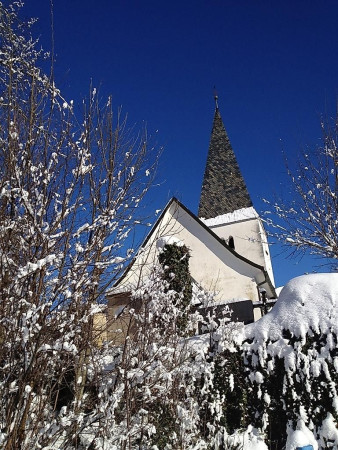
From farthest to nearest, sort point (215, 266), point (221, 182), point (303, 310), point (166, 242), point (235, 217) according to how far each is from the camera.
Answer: point (221, 182)
point (235, 217)
point (215, 266)
point (166, 242)
point (303, 310)

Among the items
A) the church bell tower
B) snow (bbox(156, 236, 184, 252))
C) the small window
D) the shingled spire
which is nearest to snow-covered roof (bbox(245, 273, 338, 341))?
snow (bbox(156, 236, 184, 252))

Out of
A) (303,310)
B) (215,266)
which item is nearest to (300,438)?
(303,310)

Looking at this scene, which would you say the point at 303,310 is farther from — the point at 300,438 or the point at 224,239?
the point at 224,239

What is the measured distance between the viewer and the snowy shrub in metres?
4.59

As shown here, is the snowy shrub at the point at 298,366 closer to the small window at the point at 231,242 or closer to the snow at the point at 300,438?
the snow at the point at 300,438

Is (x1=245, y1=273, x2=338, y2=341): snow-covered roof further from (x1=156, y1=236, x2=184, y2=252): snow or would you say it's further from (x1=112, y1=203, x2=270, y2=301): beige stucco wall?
(x1=112, y1=203, x2=270, y2=301): beige stucco wall

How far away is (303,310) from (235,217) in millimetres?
17642

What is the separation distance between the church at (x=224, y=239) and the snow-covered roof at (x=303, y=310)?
5.53 ft

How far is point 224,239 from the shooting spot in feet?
70.7

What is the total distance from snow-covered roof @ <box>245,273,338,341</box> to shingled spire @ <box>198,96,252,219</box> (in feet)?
59.5

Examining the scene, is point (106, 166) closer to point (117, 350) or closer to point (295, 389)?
point (117, 350)

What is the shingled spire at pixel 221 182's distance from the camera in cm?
2358

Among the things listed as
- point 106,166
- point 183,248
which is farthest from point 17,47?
point 183,248

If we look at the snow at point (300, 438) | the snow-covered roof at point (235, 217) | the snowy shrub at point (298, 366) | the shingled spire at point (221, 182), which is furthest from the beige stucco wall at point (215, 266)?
the snow at point (300, 438)
